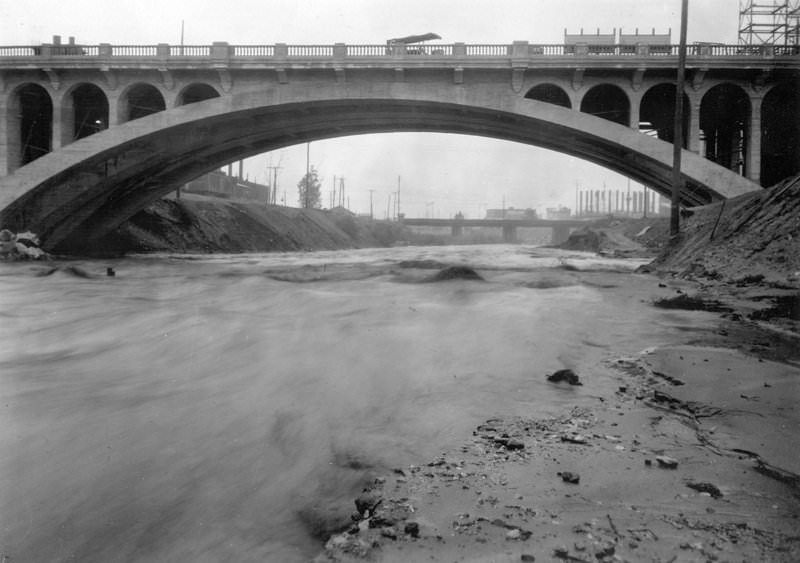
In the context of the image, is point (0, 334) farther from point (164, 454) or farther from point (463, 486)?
point (463, 486)

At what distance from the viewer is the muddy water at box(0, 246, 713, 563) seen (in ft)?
8.86

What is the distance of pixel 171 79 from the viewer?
76.6 ft

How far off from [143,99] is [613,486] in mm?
30841

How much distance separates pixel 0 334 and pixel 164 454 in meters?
6.84

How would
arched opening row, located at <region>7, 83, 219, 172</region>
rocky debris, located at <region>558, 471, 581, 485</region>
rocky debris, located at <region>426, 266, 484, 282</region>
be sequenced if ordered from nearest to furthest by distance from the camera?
rocky debris, located at <region>558, 471, 581, 485</region>, rocky debris, located at <region>426, 266, 484, 282</region>, arched opening row, located at <region>7, 83, 219, 172</region>

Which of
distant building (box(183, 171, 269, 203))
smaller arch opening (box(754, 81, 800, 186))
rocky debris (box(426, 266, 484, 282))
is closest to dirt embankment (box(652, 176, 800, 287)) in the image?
rocky debris (box(426, 266, 484, 282))

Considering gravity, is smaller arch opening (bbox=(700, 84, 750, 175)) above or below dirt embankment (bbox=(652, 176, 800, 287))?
above

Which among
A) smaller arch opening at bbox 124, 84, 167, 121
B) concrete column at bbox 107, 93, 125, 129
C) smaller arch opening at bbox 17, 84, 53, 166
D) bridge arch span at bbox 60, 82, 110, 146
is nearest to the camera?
concrete column at bbox 107, 93, 125, 129

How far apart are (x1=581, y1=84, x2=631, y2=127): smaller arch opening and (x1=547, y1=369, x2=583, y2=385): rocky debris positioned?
2234 centimetres

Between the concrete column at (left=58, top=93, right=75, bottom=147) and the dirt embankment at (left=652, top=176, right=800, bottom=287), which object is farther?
the concrete column at (left=58, top=93, right=75, bottom=147)

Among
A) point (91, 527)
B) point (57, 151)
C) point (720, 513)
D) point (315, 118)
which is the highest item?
point (315, 118)

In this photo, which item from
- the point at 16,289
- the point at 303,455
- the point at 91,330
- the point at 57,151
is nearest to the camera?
the point at 303,455

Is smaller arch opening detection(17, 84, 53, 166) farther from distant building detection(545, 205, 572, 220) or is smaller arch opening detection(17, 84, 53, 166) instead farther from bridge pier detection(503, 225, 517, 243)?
distant building detection(545, 205, 572, 220)

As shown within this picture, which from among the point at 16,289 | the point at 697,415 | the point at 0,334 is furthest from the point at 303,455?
the point at 16,289
